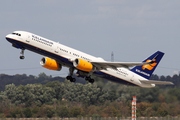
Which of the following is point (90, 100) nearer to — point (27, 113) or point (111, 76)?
point (27, 113)

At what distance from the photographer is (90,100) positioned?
76938 mm

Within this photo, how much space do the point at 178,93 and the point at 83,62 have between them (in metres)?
18.0

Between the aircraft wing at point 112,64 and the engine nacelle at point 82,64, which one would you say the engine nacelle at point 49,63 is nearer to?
the engine nacelle at point 82,64

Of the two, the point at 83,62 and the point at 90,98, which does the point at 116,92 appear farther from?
the point at 90,98

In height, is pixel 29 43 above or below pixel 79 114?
above

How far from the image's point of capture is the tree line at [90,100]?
48938 millimetres

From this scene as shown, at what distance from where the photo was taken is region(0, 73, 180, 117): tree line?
161ft

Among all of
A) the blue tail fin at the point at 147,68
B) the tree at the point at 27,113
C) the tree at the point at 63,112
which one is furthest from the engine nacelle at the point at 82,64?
the tree at the point at 27,113

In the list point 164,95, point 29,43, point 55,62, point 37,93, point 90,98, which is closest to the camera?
point 29,43

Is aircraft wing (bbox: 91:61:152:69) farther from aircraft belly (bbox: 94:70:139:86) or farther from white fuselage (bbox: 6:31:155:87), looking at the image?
aircraft belly (bbox: 94:70:139:86)

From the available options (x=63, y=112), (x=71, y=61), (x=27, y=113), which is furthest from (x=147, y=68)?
(x=27, y=113)

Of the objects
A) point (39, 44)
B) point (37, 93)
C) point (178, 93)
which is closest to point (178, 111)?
point (178, 93)

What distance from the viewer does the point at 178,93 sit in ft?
161

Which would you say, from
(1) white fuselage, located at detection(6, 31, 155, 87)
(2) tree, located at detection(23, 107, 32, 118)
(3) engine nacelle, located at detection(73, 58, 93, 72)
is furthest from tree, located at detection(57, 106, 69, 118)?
(3) engine nacelle, located at detection(73, 58, 93, 72)
